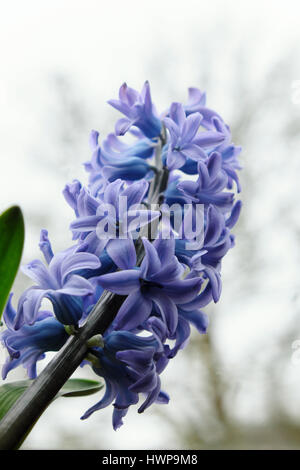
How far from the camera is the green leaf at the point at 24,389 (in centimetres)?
36

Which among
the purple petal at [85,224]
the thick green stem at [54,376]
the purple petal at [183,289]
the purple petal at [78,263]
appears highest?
the purple petal at [85,224]

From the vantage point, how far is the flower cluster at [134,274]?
0.34 m

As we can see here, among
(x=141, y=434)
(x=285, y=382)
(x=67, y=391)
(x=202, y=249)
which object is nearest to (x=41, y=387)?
(x=67, y=391)

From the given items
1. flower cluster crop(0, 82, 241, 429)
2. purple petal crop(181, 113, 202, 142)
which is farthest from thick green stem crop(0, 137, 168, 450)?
purple petal crop(181, 113, 202, 142)

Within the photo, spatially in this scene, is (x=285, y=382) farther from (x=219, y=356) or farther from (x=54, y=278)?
(x=54, y=278)

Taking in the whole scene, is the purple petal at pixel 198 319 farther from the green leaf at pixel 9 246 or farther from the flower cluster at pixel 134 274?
the green leaf at pixel 9 246

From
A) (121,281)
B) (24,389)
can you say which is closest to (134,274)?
(121,281)

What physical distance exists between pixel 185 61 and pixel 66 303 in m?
1.29

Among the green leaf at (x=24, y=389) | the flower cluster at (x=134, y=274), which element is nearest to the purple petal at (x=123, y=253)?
the flower cluster at (x=134, y=274)

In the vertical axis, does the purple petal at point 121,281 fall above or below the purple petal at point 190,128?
A: below

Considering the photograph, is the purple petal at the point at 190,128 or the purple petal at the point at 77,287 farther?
the purple petal at the point at 190,128

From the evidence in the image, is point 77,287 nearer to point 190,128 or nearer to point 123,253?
point 123,253

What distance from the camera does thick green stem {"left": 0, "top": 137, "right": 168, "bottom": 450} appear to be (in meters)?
0.31

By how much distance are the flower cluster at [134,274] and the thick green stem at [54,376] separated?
1 cm
